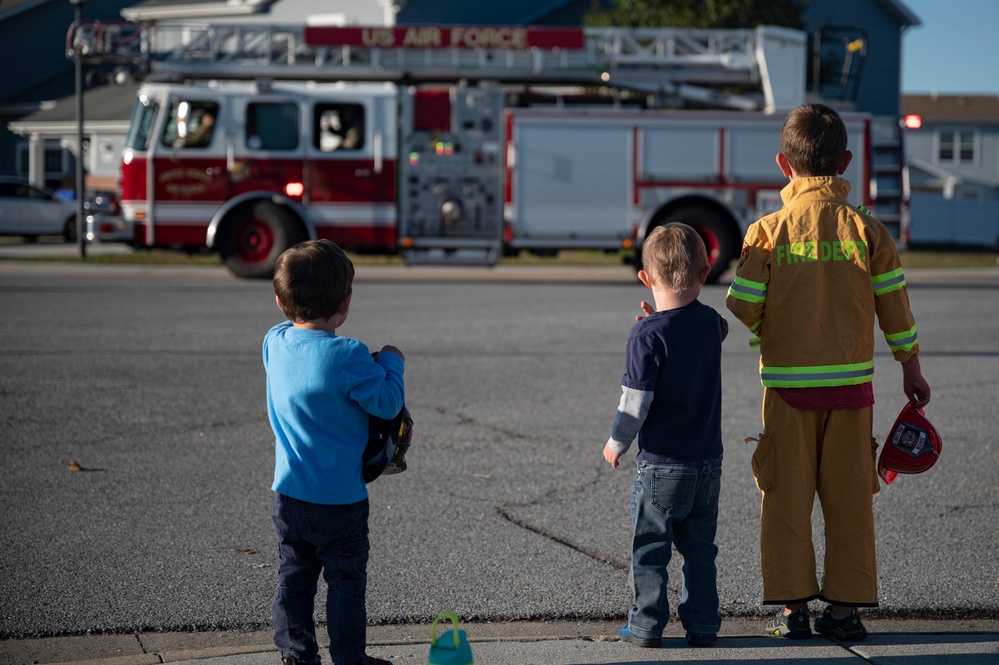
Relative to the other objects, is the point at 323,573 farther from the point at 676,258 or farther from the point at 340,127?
the point at 340,127

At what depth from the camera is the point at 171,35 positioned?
679 inches

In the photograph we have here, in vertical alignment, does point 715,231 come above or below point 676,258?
above

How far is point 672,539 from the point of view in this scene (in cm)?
348

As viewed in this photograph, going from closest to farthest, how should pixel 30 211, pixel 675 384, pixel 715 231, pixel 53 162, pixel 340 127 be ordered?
pixel 675 384
pixel 715 231
pixel 340 127
pixel 30 211
pixel 53 162

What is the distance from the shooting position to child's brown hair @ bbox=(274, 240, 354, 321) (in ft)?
10.2

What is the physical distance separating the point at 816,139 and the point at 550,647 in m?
1.72

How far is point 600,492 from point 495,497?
1.66 feet

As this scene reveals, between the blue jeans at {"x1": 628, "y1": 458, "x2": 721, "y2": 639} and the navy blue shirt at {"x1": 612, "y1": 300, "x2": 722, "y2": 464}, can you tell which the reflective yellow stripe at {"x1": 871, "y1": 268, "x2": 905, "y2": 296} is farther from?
the blue jeans at {"x1": 628, "y1": 458, "x2": 721, "y2": 639}

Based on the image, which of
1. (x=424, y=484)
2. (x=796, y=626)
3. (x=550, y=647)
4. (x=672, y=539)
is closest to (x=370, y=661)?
(x=550, y=647)

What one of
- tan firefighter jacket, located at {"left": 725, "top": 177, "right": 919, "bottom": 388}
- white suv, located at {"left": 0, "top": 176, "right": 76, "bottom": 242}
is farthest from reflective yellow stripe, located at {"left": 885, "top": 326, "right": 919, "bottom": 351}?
white suv, located at {"left": 0, "top": 176, "right": 76, "bottom": 242}

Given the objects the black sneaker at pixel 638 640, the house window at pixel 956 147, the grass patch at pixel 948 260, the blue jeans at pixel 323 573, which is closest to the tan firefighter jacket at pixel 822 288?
the black sneaker at pixel 638 640

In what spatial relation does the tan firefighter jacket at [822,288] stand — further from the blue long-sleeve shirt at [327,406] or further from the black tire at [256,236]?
the black tire at [256,236]

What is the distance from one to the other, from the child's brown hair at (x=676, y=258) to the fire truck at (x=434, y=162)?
13024 mm

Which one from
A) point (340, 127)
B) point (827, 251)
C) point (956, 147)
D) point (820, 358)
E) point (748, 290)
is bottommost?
point (820, 358)
